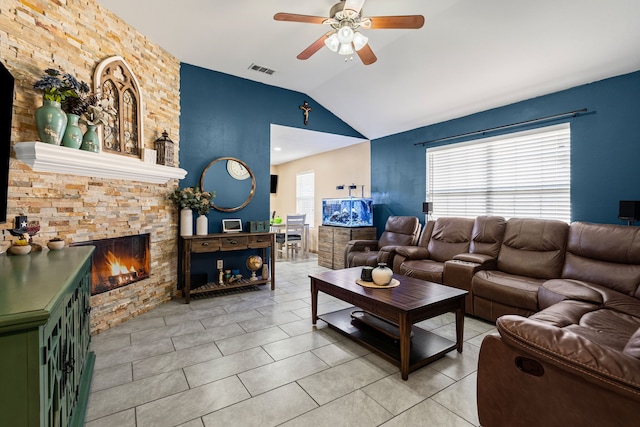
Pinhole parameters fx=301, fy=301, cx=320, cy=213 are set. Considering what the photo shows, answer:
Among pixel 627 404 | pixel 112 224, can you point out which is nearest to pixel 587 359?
pixel 627 404

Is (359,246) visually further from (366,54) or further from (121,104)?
(121,104)

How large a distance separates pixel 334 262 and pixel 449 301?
339 cm

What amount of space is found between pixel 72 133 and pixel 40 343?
204cm

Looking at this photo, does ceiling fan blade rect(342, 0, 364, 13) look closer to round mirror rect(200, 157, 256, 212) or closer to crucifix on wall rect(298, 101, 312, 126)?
round mirror rect(200, 157, 256, 212)

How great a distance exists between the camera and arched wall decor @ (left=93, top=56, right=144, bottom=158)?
2.83 m

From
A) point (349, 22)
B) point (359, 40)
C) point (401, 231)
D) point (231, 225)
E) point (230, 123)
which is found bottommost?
point (401, 231)

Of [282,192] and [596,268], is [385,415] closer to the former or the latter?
[596,268]

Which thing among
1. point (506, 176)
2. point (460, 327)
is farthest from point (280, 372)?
point (506, 176)

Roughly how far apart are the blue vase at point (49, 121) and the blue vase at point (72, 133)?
99mm

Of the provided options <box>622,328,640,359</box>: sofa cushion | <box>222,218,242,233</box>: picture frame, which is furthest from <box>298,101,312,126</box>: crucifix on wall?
<box>622,328,640,359</box>: sofa cushion

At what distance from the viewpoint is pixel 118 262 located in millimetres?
3121

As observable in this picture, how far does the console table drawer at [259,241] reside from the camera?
416cm

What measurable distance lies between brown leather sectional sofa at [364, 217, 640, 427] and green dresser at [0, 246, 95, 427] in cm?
171

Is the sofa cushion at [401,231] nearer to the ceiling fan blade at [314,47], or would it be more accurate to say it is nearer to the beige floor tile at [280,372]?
the beige floor tile at [280,372]
